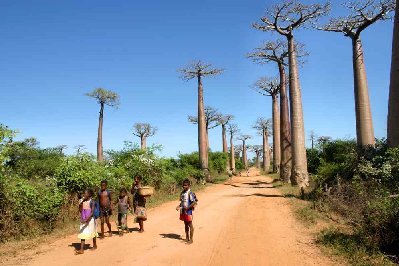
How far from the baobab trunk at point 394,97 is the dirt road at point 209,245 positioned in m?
3.52

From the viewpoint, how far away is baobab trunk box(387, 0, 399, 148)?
33.7 feet

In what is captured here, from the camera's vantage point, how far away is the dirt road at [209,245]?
5.80m

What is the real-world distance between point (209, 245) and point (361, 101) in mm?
9054

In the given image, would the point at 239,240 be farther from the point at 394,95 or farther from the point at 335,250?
the point at 394,95

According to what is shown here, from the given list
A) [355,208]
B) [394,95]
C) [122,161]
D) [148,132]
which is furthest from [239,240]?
[148,132]

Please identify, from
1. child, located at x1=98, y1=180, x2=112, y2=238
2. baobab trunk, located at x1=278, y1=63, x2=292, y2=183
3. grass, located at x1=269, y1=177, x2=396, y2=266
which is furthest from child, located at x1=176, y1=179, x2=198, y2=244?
baobab trunk, located at x1=278, y1=63, x2=292, y2=183

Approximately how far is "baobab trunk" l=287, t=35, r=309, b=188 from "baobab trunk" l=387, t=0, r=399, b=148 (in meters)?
4.27

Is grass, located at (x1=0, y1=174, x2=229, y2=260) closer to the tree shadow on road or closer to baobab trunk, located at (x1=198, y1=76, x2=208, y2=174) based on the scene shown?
the tree shadow on road

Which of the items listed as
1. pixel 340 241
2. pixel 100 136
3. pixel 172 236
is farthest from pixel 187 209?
pixel 100 136

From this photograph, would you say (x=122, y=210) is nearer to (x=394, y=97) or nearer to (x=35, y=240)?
(x=35, y=240)

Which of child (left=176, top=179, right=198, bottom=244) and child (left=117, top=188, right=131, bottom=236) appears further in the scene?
child (left=117, top=188, right=131, bottom=236)

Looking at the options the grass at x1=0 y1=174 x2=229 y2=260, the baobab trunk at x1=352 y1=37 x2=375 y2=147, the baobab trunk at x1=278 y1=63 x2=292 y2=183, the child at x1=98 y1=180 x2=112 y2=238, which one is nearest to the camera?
the grass at x1=0 y1=174 x2=229 y2=260

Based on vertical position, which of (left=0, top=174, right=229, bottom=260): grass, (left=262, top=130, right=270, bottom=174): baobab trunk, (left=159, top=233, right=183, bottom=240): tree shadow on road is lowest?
(left=0, top=174, right=229, bottom=260): grass

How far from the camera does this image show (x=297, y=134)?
1458 cm
